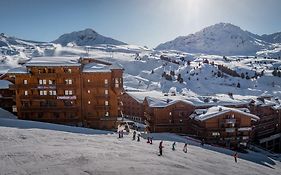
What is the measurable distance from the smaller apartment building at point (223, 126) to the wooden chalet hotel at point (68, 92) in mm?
17770

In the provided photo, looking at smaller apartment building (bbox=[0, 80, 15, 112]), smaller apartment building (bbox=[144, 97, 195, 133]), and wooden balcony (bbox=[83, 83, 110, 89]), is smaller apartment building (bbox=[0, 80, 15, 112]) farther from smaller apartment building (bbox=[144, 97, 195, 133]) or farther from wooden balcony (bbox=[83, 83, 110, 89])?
smaller apartment building (bbox=[144, 97, 195, 133])

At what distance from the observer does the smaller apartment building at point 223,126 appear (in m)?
65.2

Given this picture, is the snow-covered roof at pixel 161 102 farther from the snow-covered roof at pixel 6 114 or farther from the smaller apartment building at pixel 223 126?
the snow-covered roof at pixel 6 114

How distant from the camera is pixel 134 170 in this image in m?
28.3

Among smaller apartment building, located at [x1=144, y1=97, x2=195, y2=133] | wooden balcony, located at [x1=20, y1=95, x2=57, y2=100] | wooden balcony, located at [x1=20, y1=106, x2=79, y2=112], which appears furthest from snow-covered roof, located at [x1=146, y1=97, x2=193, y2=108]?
wooden balcony, located at [x1=20, y1=95, x2=57, y2=100]

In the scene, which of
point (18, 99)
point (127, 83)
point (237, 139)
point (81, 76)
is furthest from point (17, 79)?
point (127, 83)

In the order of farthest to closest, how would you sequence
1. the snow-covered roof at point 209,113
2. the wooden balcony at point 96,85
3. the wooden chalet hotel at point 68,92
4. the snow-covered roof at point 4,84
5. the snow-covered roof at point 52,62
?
the snow-covered roof at point 209,113
the snow-covered roof at point 4,84
the wooden balcony at point 96,85
the wooden chalet hotel at point 68,92
the snow-covered roof at point 52,62

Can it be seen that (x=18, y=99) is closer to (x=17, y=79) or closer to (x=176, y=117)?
(x=17, y=79)

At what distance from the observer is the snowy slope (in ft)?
89.5

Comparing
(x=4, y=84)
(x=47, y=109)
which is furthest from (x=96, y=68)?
(x=4, y=84)

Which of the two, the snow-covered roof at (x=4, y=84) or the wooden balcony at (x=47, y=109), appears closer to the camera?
the wooden balcony at (x=47, y=109)

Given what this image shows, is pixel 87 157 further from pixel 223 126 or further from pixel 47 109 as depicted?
pixel 223 126

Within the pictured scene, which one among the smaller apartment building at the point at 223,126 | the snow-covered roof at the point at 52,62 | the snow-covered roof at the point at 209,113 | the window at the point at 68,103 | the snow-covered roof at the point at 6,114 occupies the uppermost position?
the snow-covered roof at the point at 52,62

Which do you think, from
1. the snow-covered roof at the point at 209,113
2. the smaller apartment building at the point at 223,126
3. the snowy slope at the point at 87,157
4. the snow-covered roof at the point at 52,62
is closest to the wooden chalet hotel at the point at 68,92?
the snow-covered roof at the point at 52,62
